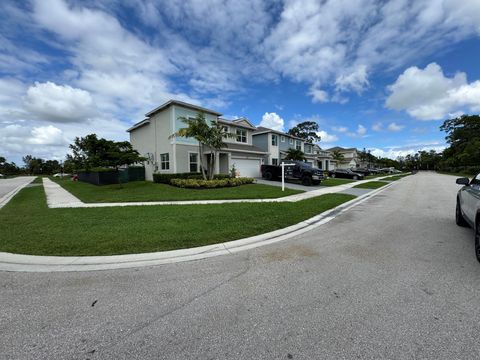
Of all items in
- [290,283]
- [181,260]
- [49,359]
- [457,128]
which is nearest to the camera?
[49,359]

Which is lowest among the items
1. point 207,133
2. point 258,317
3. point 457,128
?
point 258,317

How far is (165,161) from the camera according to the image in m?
19.5

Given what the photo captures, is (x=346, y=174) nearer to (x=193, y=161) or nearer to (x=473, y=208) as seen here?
(x=193, y=161)

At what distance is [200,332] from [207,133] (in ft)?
47.9

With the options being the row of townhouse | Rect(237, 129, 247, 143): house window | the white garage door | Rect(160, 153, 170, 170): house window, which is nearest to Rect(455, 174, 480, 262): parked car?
the row of townhouse

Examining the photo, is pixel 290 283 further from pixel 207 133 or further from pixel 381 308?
pixel 207 133

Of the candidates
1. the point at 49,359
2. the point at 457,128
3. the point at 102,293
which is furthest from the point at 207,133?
the point at 457,128

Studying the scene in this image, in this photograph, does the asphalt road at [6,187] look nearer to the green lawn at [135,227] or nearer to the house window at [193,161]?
the green lawn at [135,227]

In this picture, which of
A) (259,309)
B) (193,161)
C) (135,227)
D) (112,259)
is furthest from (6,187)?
(259,309)

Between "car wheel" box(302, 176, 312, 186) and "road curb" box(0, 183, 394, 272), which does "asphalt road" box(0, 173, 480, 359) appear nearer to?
"road curb" box(0, 183, 394, 272)

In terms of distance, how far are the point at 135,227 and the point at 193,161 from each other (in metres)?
13.8

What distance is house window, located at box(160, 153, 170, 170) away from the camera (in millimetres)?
19172

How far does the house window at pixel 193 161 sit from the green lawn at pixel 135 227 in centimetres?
1096

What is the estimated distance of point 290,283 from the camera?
322 cm
